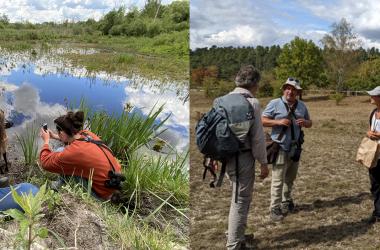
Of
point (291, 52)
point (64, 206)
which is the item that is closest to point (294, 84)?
point (64, 206)

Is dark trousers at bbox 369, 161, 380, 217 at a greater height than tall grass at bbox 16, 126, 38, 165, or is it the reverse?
tall grass at bbox 16, 126, 38, 165

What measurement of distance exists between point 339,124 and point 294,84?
25.4 ft

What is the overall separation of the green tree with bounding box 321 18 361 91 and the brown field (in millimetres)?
7138

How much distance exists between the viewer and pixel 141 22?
2.94 meters

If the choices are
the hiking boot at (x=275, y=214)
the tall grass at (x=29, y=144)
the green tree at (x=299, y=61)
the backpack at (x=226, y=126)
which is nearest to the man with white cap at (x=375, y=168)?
the hiking boot at (x=275, y=214)

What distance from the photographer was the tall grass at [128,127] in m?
3.00

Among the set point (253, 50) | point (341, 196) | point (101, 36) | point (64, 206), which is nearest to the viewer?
point (64, 206)

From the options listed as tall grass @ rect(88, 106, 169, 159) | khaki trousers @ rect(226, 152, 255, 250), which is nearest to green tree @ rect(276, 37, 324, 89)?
khaki trousers @ rect(226, 152, 255, 250)

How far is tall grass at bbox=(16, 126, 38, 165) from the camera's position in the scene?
9.74ft

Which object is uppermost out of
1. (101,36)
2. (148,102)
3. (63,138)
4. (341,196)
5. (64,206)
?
(101,36)

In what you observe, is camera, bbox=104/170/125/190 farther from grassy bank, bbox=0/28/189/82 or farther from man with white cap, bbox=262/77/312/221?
man with white cap, bbox=262/77/312/221

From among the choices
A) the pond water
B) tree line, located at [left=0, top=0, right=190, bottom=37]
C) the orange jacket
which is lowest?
the orange jacket

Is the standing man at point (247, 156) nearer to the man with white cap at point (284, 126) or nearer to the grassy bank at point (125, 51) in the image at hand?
the grassy bank at point (125, 51)

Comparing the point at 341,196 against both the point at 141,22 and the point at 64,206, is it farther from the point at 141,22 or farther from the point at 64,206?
the point at 64,206
